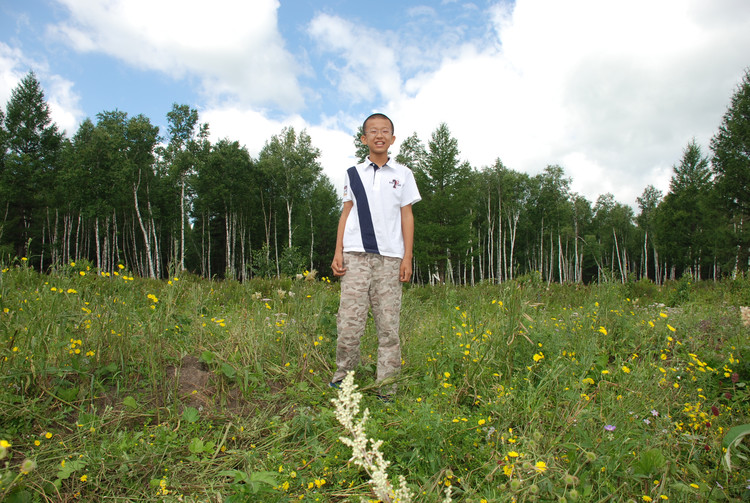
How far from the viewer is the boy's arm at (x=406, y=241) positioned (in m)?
3.00

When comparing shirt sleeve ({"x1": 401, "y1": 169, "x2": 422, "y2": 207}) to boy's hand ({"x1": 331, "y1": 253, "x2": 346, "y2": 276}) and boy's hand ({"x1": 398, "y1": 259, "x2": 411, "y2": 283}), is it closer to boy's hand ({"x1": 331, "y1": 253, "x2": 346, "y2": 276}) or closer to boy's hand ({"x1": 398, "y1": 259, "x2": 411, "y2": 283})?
boy's hand ({"x1": 398, "y1": 259, "x2": 411, "y2": 283})

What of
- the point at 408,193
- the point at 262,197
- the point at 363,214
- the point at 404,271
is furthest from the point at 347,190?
the point at 262,197

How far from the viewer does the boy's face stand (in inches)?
120

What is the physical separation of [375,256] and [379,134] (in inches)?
37.7

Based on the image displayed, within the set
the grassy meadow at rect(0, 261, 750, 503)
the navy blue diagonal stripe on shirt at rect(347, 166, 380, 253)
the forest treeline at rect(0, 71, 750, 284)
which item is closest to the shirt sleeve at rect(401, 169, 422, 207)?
the navy blue diagonal stripe on shirt at rect(347, 166, 380, 253)

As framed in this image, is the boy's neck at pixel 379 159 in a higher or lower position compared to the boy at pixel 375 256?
higher

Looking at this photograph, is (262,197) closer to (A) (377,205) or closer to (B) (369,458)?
(A) (377,205)

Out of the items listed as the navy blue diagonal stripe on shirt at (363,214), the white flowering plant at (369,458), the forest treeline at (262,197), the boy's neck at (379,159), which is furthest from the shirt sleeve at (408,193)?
the forest treeline at (262,197)

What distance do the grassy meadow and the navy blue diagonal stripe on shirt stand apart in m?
1.01

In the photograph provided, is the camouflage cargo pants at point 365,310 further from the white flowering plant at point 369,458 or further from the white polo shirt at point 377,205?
the white flowering plant at point 369,458

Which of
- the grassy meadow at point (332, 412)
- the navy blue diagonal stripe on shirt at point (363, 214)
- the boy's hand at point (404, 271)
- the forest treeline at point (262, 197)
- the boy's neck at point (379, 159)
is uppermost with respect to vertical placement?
the forest treeline at point (262, 197)

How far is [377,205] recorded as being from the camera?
3.03 metres

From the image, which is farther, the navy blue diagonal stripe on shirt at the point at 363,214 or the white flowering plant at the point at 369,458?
the navy blue diagonal stripe on shirt at the point at 363,214

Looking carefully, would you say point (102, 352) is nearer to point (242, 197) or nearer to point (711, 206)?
point (242, 197)
